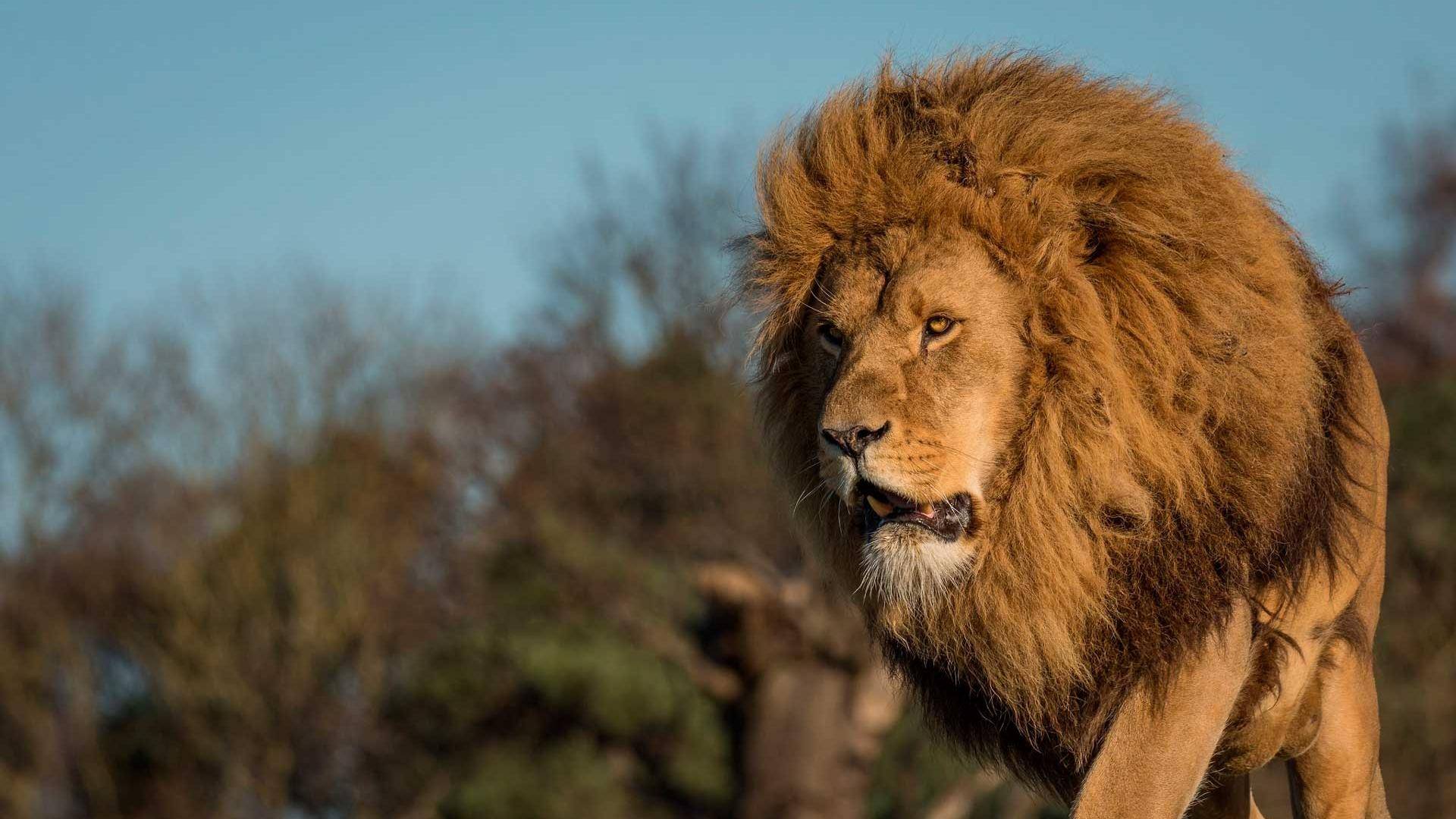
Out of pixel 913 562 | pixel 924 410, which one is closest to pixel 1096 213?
pixel 924 410

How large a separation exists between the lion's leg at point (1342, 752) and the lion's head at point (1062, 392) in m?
0.57

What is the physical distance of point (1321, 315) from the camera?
3633mm

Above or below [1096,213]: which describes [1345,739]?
below

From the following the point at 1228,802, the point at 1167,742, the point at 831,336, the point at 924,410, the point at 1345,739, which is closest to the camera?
the point at 1167,742

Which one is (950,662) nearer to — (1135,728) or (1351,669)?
(1135,728)

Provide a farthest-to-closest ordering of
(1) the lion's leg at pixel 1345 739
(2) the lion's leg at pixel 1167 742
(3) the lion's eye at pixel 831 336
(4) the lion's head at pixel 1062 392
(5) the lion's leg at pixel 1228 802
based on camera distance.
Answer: (5) the lion's leg at pixel 1228 802 → (1) the lion's leg at pixel 1345 739 → (3) the lion's eye at pixel 831 336 → (4) the lion's head at pixel 1062 392 → (2) the lion's leg at pixel 1167 742

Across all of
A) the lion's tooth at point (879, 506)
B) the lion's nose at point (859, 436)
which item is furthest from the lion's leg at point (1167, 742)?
the lion's nose at point (859, 436)

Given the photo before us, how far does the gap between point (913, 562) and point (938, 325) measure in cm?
48

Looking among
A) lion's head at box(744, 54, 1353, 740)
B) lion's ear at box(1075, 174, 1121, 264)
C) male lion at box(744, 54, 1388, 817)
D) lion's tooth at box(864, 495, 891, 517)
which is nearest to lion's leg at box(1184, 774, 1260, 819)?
male lion at box(744, 54, 1388, 817)

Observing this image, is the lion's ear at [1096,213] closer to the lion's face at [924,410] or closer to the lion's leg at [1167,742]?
the lion's face at [924,410]

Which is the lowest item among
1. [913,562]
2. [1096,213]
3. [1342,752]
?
[1342,752]

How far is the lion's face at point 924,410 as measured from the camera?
127 inches

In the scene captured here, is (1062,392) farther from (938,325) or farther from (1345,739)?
(1345,739)

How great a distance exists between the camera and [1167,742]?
125 inches
